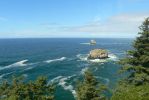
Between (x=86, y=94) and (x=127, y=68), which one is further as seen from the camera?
(x=86, y=94)

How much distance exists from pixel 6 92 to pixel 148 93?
27.0m

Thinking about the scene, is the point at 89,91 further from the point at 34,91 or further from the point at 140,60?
the point at 34,91

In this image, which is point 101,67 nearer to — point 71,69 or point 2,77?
point 71,69

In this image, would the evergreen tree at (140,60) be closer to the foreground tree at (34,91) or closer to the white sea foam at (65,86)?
the foreground tree at (34,91)

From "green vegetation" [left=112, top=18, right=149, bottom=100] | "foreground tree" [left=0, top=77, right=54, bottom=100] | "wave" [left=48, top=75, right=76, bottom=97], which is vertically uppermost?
"green vegetation" [left=112, top=18, right=149, bottom=100]

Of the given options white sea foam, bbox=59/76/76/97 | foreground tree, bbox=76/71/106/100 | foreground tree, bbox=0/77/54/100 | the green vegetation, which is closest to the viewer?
the green vegetation

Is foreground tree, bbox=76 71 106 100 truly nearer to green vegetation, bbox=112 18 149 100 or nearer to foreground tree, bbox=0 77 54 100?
green vegetation, bbox=112 18 149 100

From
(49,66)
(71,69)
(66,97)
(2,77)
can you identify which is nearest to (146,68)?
(66,97)

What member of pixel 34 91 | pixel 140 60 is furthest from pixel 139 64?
pixel 34 91

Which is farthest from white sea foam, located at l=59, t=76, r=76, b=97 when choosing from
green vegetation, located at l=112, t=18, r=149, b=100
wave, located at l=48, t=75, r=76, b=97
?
green vegetation, located at l=112, t=18, r=149, b=100

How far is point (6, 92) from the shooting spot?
1731 inches

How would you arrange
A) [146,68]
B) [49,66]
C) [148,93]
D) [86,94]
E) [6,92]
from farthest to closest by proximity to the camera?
[49,66], [6,92], [86,94], [146,68], [148,93]

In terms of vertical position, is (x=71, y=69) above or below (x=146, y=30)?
below

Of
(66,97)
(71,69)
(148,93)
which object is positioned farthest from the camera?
(71,69)
